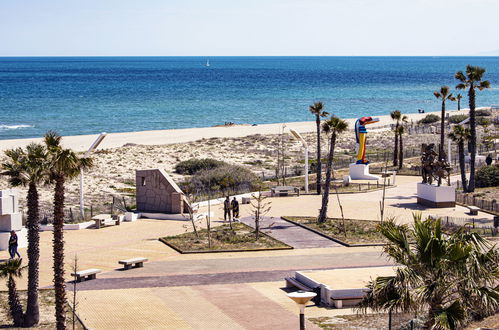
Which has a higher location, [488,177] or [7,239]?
[488,177]

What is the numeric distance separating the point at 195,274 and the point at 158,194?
11841mm

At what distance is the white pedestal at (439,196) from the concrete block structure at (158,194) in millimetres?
12545

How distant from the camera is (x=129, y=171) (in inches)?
2223

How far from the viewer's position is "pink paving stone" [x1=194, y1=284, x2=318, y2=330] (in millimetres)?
21958

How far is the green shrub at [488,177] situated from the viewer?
4555cm

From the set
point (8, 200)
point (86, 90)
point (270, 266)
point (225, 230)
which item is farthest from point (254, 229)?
point (86, 90)

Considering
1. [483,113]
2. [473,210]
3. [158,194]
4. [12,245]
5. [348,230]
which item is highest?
[483,113]

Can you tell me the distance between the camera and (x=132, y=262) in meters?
28.5

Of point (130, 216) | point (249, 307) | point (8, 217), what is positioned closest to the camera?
point (249, 307)

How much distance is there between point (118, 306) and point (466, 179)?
96.5 ft

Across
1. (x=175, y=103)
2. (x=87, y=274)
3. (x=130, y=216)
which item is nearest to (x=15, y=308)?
(x=87, y=274)

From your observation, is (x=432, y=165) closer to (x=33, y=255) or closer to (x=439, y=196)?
(x=439, y=196)

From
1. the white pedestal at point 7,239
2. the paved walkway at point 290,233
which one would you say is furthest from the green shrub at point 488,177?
the white pedestal at point 7,239

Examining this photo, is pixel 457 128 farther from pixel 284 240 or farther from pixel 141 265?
pixel 141 265
